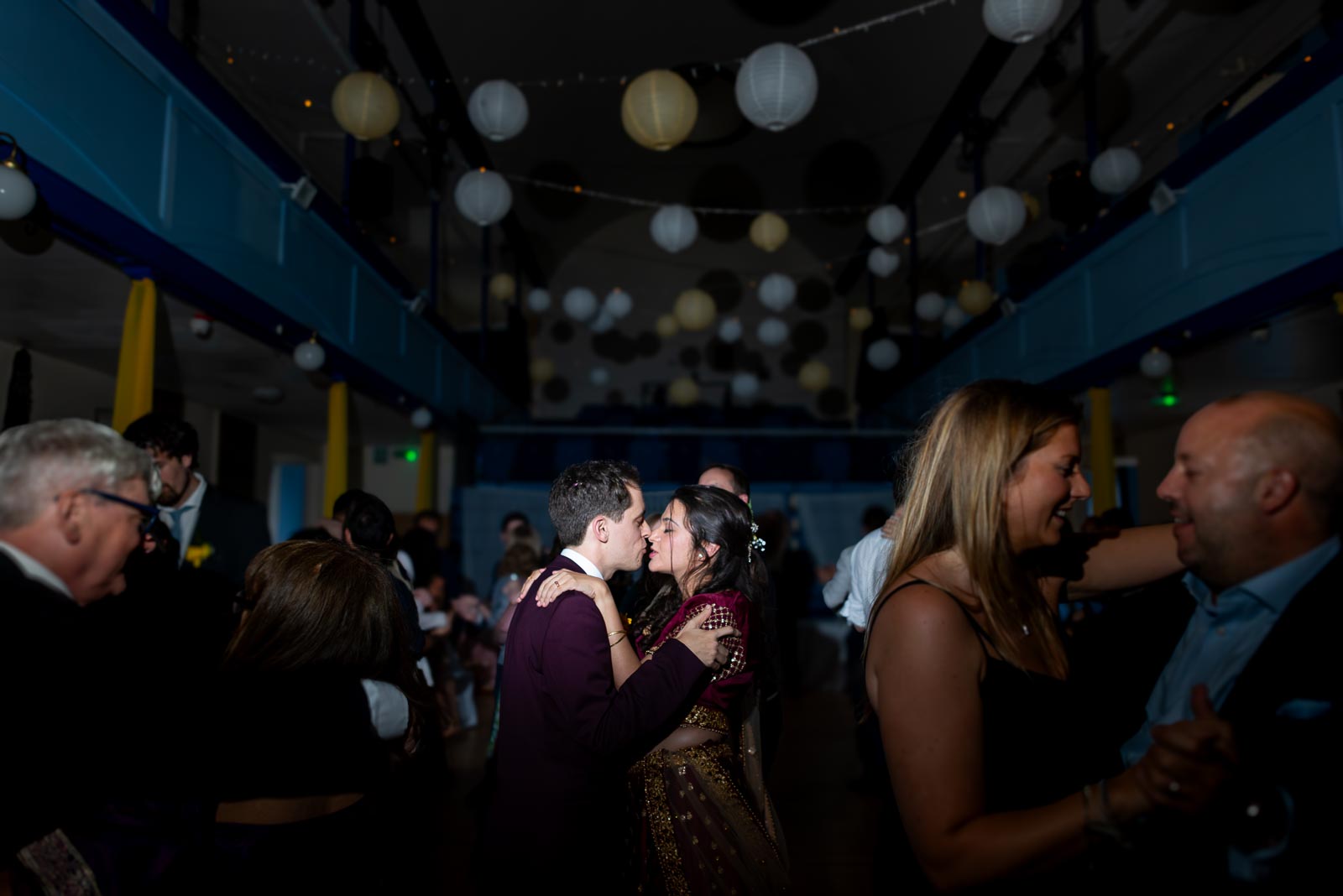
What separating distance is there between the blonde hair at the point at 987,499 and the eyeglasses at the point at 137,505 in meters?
1.14

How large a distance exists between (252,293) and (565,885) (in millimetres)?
4179

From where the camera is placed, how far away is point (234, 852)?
159 cm

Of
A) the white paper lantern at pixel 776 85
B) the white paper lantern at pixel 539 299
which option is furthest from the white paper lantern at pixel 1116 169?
the white paper lantern at pixel 539 299

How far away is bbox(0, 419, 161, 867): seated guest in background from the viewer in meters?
1.12

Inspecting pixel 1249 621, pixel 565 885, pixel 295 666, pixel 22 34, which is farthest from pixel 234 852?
→ pixel 22 34

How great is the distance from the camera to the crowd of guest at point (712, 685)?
0.99 meters

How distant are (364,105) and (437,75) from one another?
132 inches

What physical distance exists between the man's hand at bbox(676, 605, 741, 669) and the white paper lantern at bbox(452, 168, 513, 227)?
517cm

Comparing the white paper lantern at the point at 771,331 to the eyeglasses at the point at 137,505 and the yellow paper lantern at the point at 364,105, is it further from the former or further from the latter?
the eyeglasses at the point at 137,505

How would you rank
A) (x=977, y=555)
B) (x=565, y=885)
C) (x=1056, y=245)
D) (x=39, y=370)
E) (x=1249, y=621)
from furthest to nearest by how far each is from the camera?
1. (x=1056, y=245)
2. (x=39, y=370)
3. (x=565, y=885)
4. (x=977, y=555)
5. (x=1249, y=621)

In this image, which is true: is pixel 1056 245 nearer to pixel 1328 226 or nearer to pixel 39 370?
pixel 1328 226

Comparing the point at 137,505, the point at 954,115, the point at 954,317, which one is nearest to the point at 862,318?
the point at 954,317

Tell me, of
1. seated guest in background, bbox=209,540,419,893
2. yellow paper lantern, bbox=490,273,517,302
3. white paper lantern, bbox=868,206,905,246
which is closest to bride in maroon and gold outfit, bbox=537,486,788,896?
seated guest in background, bbox=209,540,419,893

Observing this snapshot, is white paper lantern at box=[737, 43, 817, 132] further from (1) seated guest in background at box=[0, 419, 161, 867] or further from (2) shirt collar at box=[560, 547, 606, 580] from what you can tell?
(1) seated guest in background at box=[0, 419, 161, 867]
